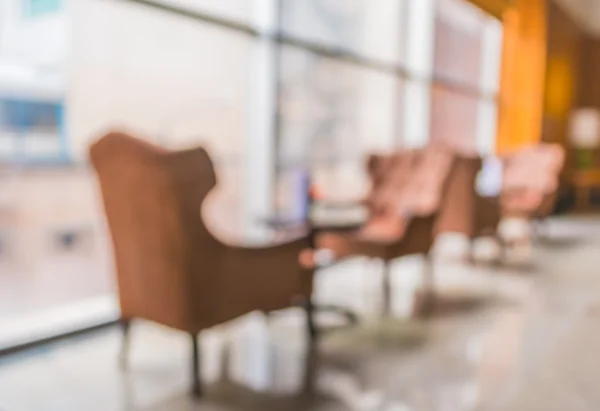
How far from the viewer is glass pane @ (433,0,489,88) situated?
24.0 feet

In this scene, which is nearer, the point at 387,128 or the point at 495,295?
the point at 495,295

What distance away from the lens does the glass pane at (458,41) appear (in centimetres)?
731

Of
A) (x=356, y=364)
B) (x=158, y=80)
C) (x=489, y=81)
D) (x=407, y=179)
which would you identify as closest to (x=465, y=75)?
(x=489, y=81)

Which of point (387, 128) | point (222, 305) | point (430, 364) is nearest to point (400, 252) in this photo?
point (430, 364)

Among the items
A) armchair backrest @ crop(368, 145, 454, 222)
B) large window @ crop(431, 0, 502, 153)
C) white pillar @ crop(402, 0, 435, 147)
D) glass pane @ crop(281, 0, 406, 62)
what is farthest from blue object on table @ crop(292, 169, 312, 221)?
large window @ crop(431, 0, 502, 153)

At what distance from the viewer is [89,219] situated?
454 centimetres

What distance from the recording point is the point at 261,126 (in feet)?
14.1

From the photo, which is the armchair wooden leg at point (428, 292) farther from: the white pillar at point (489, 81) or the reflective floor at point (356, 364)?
the white pillar at point (489, 81)

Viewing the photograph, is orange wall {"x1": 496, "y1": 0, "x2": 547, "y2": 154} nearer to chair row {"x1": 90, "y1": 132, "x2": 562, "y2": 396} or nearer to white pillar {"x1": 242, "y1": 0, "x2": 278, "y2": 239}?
white pillar {"x1": 242, "y1": 0, "x2": 278, "y2": 239}

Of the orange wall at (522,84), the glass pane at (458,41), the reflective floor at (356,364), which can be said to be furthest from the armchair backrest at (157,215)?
the orange wall at (522,84)

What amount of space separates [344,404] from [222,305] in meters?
0.61

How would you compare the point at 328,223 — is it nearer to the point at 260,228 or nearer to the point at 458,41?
the point at 260,228

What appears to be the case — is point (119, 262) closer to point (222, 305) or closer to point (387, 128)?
point (222, 305)

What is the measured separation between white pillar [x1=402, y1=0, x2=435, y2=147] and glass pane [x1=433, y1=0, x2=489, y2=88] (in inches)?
14.5
